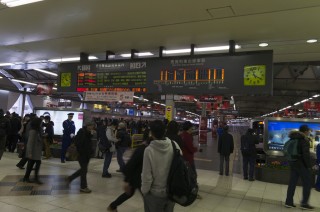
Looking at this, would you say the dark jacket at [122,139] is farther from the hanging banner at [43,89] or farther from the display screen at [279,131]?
the hanging banner at [43,89]

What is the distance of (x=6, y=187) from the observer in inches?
248

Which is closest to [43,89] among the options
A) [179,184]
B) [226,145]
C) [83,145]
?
[226,145]

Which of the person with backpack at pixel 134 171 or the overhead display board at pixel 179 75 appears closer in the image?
the person with backpack at pixel 134 171

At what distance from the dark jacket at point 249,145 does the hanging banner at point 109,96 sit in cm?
394

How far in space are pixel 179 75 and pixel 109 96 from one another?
2.16 m

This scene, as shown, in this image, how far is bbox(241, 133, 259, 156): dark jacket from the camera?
896 cm

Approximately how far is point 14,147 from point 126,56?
21.9 feet

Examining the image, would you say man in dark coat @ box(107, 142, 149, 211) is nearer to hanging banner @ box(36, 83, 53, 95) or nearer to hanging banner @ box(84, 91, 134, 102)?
hanging banner @ box(84, 91, 134, 102)

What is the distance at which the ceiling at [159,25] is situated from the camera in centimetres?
517

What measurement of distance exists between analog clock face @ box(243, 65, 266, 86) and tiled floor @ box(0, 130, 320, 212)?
262 centimetres

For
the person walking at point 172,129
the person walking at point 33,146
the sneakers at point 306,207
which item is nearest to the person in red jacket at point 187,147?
the person walking at point 172,129

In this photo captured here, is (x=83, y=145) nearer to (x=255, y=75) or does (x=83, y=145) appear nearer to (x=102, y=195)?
(x=102, y=195)

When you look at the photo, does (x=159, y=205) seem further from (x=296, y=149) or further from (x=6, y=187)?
(x=6, y=187)

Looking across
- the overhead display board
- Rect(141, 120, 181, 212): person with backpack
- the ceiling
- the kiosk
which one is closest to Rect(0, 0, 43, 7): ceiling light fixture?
the ceiling
